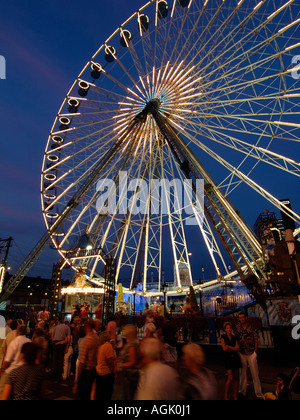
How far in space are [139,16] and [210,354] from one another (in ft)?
69.2

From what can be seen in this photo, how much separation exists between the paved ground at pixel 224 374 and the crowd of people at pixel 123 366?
569 mm

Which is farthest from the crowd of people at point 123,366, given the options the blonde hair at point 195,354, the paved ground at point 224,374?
the paved ground at point 224,374

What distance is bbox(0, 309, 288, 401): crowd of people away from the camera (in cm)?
289

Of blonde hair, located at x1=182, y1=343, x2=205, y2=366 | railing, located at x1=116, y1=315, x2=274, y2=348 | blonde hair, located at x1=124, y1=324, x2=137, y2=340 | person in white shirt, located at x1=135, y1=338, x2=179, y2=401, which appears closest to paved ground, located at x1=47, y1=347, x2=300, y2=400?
railing, located at x1=116, y1=315, x2=274, y2=348

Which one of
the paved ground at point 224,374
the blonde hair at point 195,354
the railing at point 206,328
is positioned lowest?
the paved ground at point 224,374

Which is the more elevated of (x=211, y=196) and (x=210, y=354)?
(x=211, y=196)

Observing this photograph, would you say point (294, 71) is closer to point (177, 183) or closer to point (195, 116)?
point (195, 116)

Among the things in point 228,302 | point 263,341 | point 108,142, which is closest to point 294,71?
point 263,341

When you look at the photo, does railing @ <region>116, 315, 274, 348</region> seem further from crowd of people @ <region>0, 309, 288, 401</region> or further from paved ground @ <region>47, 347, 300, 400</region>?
crowd of people @ <region>0, 309, 288, 401</region>

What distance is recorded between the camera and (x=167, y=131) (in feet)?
59.2

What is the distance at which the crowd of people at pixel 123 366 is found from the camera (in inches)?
114

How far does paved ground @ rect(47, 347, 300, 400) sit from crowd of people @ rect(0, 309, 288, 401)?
569 mm

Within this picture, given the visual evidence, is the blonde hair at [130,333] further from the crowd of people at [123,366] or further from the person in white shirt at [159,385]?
the person in white shirt at [159,385]
